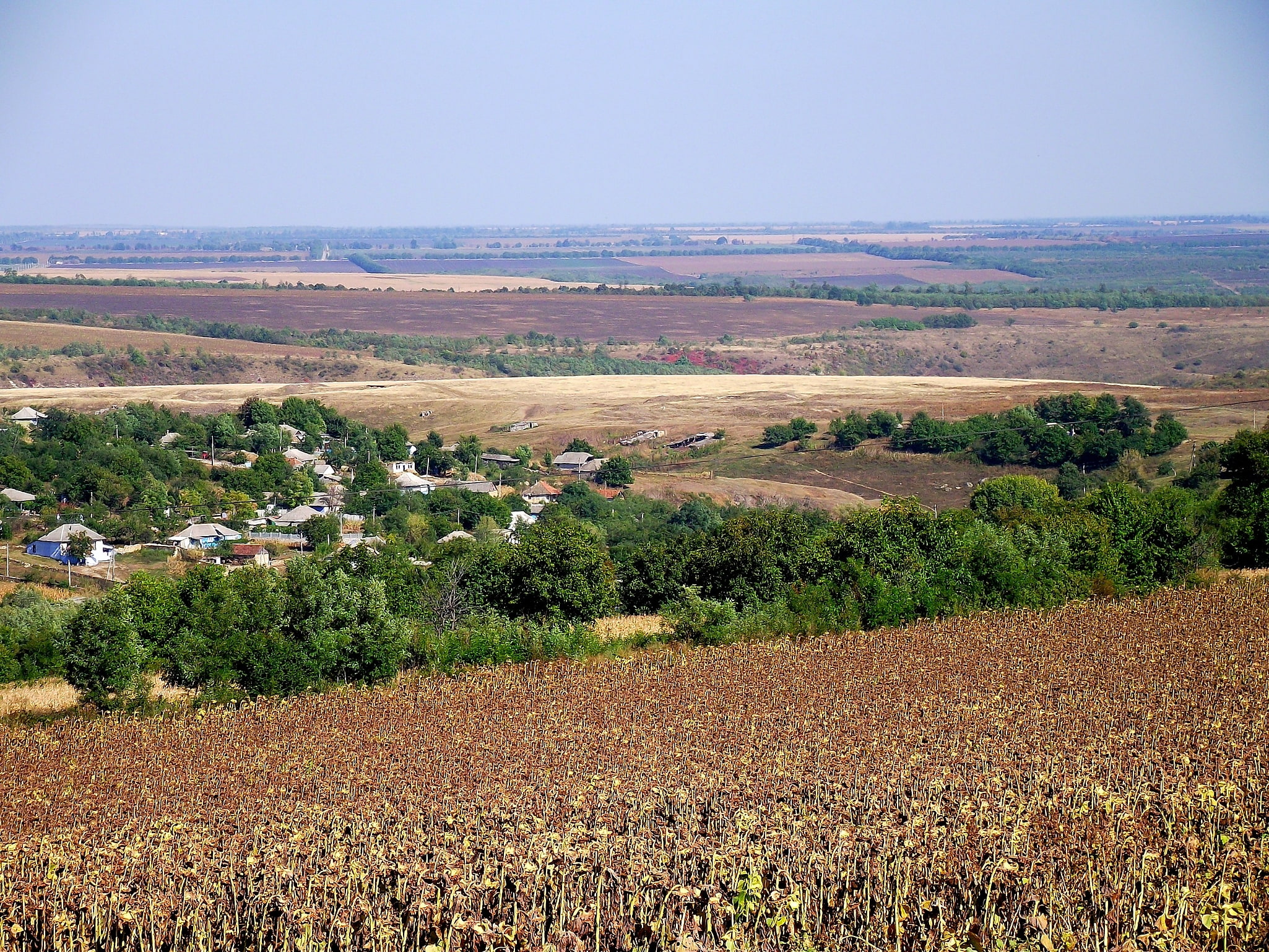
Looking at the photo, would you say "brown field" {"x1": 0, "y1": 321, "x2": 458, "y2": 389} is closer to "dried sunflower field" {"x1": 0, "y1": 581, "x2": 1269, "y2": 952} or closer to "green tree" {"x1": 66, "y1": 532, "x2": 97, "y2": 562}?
"green tree" {"x1": 66, "y1": 532, "x2": 97, "y2": 562}

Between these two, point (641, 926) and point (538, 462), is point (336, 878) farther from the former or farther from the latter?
point (538, 462)

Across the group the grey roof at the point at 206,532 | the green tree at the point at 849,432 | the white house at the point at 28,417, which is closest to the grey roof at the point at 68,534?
the grey roof at the point at 206,532

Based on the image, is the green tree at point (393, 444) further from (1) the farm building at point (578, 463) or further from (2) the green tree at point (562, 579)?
(2) the green tree at point (562, 579)

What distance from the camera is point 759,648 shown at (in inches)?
1296

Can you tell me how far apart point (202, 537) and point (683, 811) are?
5252 cm

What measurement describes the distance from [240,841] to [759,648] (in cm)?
1801

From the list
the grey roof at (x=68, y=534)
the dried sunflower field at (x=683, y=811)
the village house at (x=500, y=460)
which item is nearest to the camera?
the dried sunflower field at (x=683, y=811)

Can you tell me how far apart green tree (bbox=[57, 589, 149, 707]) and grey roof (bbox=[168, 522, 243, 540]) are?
35.3m

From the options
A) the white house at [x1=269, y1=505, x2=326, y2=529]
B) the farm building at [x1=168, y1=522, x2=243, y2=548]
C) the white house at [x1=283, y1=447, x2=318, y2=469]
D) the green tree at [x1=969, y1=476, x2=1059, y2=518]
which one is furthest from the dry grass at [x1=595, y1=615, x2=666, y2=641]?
the white house at [x1=283, y1=447, x2=318, y2=469]

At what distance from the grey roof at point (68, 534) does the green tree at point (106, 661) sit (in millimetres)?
33776

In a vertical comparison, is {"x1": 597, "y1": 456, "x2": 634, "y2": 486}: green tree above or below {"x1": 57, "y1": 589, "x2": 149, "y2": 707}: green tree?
below

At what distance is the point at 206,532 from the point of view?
6581 cm

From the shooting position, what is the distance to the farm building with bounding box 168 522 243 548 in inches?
2549

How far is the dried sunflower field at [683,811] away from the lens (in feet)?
42.1
